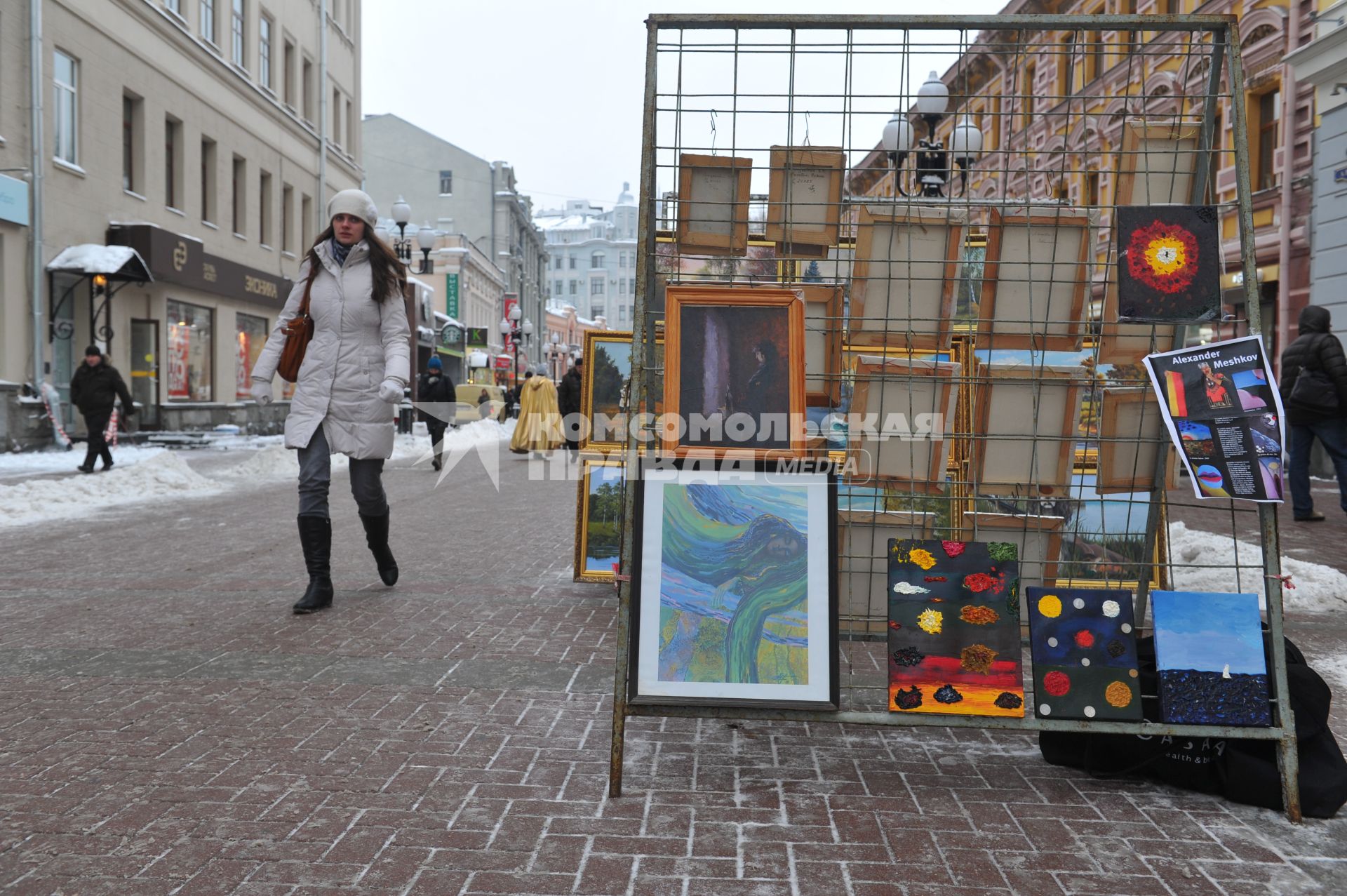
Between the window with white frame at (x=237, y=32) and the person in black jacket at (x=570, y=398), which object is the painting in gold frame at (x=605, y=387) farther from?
the window with white frame at (x=237, y=32)

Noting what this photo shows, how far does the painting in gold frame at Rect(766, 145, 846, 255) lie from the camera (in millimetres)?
3645

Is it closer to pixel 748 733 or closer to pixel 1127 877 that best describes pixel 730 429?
pixel 748 733

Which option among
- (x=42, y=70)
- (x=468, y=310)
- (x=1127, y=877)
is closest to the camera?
(x=1127, y=877)

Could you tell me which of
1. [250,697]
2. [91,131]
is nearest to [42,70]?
[91,131]

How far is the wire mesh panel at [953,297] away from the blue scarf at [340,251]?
2.67m

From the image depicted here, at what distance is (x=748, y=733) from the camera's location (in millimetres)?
3979

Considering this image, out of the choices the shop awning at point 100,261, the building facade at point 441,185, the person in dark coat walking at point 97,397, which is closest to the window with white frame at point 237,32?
the shop awning at point 100,261

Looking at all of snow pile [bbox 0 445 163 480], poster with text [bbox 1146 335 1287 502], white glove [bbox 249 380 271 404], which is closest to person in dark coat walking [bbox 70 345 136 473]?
snow pile [bbox 0 445 163 480]

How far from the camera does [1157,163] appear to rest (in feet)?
12.4

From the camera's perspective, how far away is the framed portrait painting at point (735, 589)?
330cm

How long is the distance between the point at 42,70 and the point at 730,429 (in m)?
19.0

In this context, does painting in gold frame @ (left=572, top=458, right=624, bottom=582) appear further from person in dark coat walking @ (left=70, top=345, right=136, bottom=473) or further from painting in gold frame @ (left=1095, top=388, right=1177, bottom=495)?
person in dark coat walking @ (left=70, top=345, right=136, bottom=473)

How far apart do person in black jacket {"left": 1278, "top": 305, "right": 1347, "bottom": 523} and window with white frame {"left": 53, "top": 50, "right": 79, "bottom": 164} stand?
18.5 m

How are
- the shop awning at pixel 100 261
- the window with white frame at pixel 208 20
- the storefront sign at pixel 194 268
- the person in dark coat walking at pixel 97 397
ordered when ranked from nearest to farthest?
the person in dark coat walking at pixel 97 397 → the shop awning at pixel 100 261 → the storefront sign at pixel 194 268 → the window with white frame at pixel 208 20
